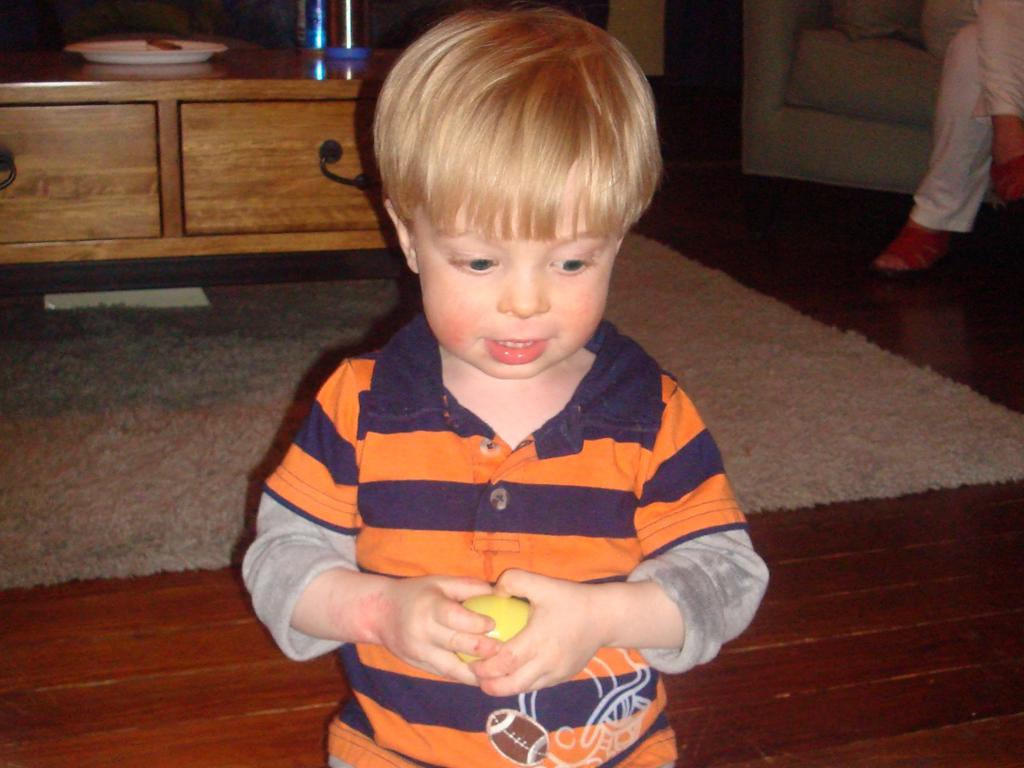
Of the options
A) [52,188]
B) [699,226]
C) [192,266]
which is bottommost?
[699,226]

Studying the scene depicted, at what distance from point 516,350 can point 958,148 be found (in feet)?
6.31

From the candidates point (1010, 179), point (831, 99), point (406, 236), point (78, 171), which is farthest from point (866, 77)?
point (406, 236)

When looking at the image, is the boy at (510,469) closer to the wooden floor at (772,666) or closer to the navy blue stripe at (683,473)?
the navy blue stripe at (683,473)

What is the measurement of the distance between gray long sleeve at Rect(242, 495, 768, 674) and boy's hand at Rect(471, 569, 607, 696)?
68 mm

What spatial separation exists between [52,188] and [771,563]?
0.97 m

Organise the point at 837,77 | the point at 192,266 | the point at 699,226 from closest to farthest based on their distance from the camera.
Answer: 1. the point at 192,266
2. the point at 837,77
3. the point at 699,226

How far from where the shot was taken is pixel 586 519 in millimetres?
730

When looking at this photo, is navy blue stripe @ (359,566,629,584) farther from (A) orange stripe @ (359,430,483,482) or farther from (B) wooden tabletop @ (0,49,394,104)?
(B) wooden tabletop @ (0,49,394,104)

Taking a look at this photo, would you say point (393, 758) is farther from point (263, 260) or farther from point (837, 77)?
point (837, 77)

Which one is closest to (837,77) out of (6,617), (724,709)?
(724,709)

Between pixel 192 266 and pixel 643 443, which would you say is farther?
pixel 192 266

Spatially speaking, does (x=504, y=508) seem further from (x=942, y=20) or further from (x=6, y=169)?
(x=942, y=20)

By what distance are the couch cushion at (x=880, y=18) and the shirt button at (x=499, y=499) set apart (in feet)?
7.19


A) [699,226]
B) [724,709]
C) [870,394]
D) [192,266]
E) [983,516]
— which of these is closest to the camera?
[724,709]
